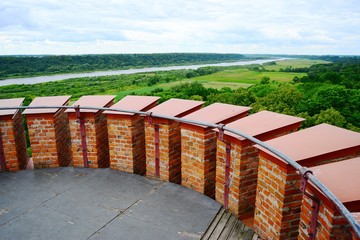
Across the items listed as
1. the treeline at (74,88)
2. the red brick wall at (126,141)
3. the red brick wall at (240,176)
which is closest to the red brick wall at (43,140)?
the red brick wall at (126,141)

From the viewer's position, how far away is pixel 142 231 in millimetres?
3020

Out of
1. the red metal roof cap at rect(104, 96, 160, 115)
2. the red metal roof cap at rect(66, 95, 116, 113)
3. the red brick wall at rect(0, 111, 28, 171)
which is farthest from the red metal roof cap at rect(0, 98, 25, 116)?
the red metal roof cap at rect(104, 96, 160, 115)

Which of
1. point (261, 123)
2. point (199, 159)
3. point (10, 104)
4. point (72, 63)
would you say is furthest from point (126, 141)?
point (72, 63)

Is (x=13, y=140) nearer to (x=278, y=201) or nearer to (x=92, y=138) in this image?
(x=92, y=138)

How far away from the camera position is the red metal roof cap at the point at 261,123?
315 centimetres

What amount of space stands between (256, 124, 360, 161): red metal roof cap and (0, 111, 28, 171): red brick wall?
372cm

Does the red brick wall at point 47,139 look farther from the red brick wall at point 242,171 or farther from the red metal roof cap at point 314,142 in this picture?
the red metal roof cap at point 314,142

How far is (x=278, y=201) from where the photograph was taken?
2668 mm

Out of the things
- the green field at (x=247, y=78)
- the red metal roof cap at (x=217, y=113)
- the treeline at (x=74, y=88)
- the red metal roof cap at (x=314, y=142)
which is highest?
the red metal roof cap at (x=217, y=113)

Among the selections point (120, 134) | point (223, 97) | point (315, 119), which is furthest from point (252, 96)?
point (120, 134)

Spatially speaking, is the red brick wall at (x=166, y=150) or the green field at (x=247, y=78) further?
the green field at (x=247, y=78)

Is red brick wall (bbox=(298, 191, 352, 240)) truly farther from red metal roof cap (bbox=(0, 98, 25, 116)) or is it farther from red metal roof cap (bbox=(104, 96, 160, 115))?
red metal roof cap (bbox=(0, 98, 25, 116))

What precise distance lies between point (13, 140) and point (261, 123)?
3684 millimetres

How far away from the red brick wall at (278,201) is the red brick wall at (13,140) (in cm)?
372
